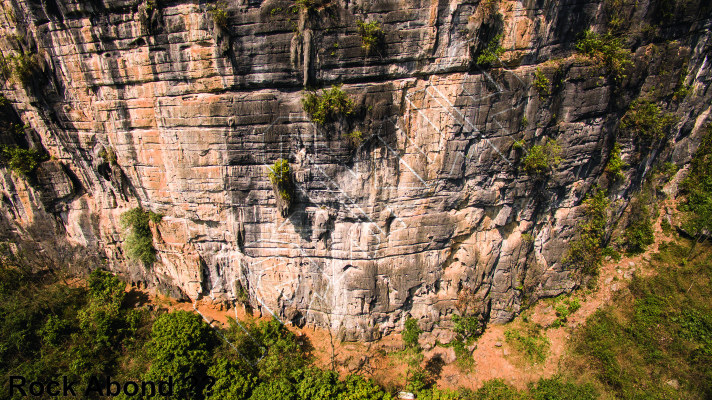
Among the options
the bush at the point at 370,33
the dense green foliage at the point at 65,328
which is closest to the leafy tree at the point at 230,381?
the dense green foliage at the point at 65,328

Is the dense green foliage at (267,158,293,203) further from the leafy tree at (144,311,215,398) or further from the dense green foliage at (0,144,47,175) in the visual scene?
the dense green foliage at (0,144,47,175)

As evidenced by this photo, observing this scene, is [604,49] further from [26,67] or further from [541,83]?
[26,67]

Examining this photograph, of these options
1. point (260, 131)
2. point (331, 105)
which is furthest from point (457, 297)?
point (260, 131)

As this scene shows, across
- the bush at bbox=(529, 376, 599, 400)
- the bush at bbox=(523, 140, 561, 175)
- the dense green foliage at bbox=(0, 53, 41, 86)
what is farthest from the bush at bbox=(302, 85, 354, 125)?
the bush at bbox=(529, 376, 599, 400)

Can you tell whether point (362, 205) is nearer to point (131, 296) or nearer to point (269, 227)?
point (269, 227)

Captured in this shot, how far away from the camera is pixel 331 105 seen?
435 inches

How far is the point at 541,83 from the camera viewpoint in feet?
38.4

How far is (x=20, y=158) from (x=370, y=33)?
16.6 meters

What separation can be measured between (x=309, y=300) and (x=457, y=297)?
6.90 meters

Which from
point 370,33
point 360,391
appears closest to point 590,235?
point 360,391

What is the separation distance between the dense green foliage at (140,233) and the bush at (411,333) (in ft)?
40.6

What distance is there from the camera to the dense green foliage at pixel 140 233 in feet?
46.9

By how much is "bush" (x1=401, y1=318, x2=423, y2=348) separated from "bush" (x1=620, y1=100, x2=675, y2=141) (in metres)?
13.3

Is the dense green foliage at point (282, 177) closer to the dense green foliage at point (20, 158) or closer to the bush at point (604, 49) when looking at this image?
the dense green foliage at point (20, 158)
